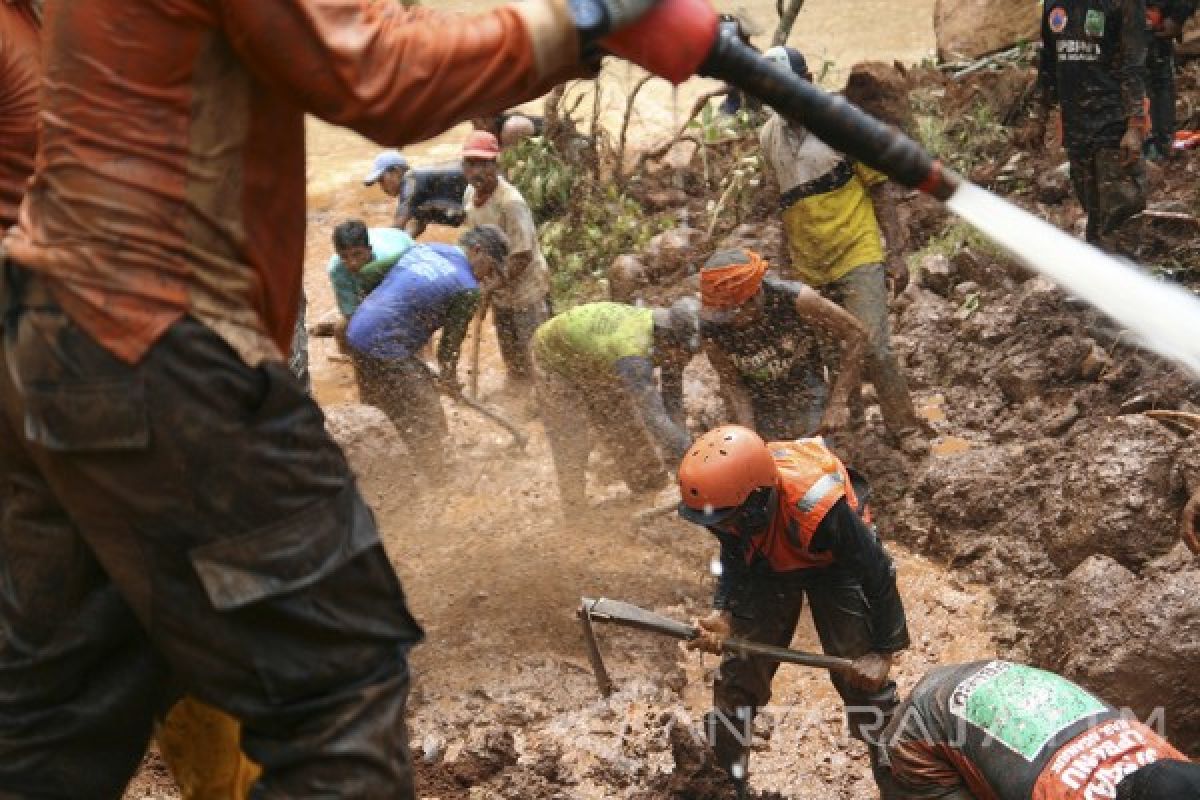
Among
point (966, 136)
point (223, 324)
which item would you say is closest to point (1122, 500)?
point (223, 324)

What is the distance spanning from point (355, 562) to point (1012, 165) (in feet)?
27.6

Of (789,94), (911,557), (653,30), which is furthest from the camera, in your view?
(911,557)

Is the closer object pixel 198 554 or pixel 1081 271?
pixel 198 554

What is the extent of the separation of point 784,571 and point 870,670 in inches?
17.6

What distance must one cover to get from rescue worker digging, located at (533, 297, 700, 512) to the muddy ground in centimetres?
27

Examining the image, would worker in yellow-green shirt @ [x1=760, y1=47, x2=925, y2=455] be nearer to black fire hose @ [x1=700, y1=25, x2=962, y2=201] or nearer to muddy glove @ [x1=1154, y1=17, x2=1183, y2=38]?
muddy glove @ [x1=1154, y1=17, x2=1183, y2=38]

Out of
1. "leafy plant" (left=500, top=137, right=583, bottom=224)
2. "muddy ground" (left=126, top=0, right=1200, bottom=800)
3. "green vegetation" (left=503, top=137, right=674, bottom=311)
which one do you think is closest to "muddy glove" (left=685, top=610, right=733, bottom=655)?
"muddy ground" (left=126, top=0, right=1200, bottom=800)

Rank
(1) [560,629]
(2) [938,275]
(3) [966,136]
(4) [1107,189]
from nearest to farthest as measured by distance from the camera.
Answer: (1) [560,629], (4) [1107,189], (2) [938,275], (3) [966,136]

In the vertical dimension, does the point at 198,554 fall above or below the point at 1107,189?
above

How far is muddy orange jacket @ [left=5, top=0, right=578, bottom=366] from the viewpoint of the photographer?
2172mm

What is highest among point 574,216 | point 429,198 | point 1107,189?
point 1107,189

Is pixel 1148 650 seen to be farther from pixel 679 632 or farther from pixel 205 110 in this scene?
pixel 205 110

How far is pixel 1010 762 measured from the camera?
12.3 feet

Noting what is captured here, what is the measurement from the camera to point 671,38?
221 centimetres
